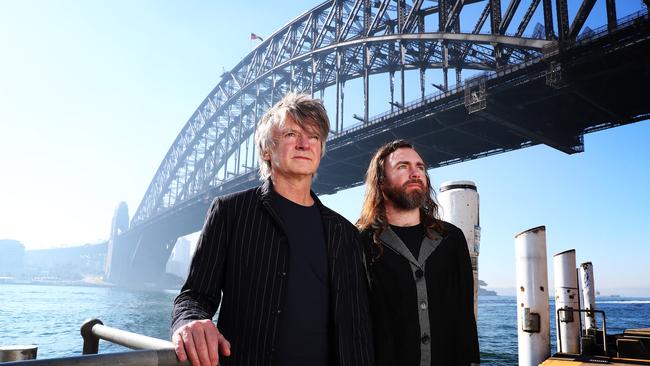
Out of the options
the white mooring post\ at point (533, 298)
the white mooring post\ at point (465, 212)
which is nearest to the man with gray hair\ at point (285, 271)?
the white mooring post\ at point (465, 212)

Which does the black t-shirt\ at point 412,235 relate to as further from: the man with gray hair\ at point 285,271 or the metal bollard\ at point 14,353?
the metal bollard\ at point 14,353

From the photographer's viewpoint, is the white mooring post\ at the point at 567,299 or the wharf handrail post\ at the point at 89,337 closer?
the wharf handrail post\ at the point at 89,337

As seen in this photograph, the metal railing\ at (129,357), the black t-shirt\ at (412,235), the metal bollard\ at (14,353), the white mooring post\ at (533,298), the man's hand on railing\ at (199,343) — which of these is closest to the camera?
the metal railing\ at (129,357)

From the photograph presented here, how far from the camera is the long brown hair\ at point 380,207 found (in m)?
2.45

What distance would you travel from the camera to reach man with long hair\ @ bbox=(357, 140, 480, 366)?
2.21 meters

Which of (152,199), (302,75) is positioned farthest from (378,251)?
(152,199)

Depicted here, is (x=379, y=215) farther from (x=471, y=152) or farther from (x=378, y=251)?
(x=471, y=152)

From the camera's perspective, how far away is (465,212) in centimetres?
303

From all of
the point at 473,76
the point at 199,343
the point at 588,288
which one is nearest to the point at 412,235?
the point at 199,343

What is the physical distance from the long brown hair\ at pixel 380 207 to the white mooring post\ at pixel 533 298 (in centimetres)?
392

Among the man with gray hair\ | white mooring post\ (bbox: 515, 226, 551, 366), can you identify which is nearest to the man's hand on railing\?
the man with gray hair\

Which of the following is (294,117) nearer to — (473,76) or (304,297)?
(304,297)

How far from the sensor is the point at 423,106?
78.9 feet

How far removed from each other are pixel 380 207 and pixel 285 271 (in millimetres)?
1012
